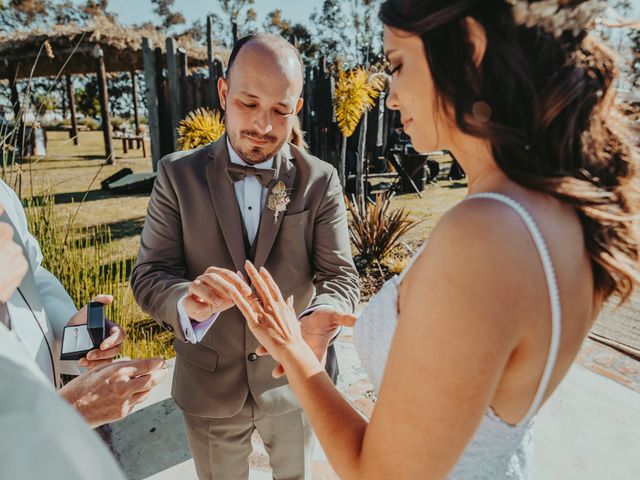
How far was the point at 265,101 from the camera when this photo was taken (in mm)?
1969

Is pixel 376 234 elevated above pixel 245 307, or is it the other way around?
pixel 245 307

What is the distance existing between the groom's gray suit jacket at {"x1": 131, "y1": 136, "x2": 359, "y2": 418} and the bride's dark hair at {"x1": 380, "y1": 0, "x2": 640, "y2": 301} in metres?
1.08

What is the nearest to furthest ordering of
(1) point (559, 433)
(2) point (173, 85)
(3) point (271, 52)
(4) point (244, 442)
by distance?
(3) point (271, 52), (4) point (244, 442), (1) point (559, 433), (2) point (173, 85)

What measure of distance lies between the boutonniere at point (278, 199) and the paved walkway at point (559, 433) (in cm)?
158

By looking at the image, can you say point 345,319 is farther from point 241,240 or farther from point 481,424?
point 481,424

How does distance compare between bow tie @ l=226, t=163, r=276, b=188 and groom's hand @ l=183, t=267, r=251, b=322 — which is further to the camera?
bow tie @ l=226, t=163, r=276, b=188

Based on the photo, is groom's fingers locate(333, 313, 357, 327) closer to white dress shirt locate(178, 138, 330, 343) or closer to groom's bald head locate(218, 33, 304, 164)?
white dress shirt locate(178, 138, 330, 343)

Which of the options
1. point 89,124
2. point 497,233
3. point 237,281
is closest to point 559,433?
point 237,281

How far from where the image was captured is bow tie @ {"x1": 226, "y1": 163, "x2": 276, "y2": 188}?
1.99 meters

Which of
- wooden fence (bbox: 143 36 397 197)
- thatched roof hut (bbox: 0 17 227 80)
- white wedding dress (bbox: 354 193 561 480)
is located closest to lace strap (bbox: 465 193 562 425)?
white wedding dress (bbox: 354 193 561 480)

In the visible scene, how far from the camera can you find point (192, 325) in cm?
184

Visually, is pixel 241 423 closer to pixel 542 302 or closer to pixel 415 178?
pixel 542 302

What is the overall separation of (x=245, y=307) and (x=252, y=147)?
92cm

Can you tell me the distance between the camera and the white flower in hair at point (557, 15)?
88 cm
